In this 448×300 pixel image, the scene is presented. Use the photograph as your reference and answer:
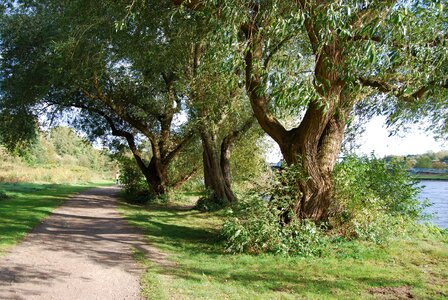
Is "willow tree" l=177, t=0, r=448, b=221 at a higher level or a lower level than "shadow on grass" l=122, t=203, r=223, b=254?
higher

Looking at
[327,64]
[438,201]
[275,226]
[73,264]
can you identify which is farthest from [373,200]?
[438,201]

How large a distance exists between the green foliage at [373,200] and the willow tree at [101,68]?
6158mm

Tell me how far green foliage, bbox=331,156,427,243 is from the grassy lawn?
497 millimetres

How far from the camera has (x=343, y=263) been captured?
7816mm

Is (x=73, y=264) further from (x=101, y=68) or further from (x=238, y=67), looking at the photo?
(x=101, y=68)

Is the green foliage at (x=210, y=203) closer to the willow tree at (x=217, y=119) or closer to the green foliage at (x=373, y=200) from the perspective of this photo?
the willow tree at (x=217, y=119)

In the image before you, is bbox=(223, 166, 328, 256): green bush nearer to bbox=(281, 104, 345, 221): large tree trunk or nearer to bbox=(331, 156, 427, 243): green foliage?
bbox=(281, 104, 345, 221): large tree trunk

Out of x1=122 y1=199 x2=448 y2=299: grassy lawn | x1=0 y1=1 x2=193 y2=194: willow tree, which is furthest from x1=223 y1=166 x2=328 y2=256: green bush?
x1=0 y1=1 x2=193 y2=194: willow tree

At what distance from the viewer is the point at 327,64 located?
7227 mm

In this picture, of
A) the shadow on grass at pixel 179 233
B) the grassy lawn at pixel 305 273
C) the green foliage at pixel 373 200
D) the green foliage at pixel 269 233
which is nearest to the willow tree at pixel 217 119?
the shadow on grass at pixel 179 233

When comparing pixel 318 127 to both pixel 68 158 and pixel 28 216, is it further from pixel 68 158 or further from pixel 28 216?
pixel 68 158

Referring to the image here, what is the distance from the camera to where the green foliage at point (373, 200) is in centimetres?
948

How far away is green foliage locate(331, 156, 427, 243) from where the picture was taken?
948 cm

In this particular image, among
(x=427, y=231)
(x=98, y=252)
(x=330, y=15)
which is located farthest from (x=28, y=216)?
(x=427, y=231)
